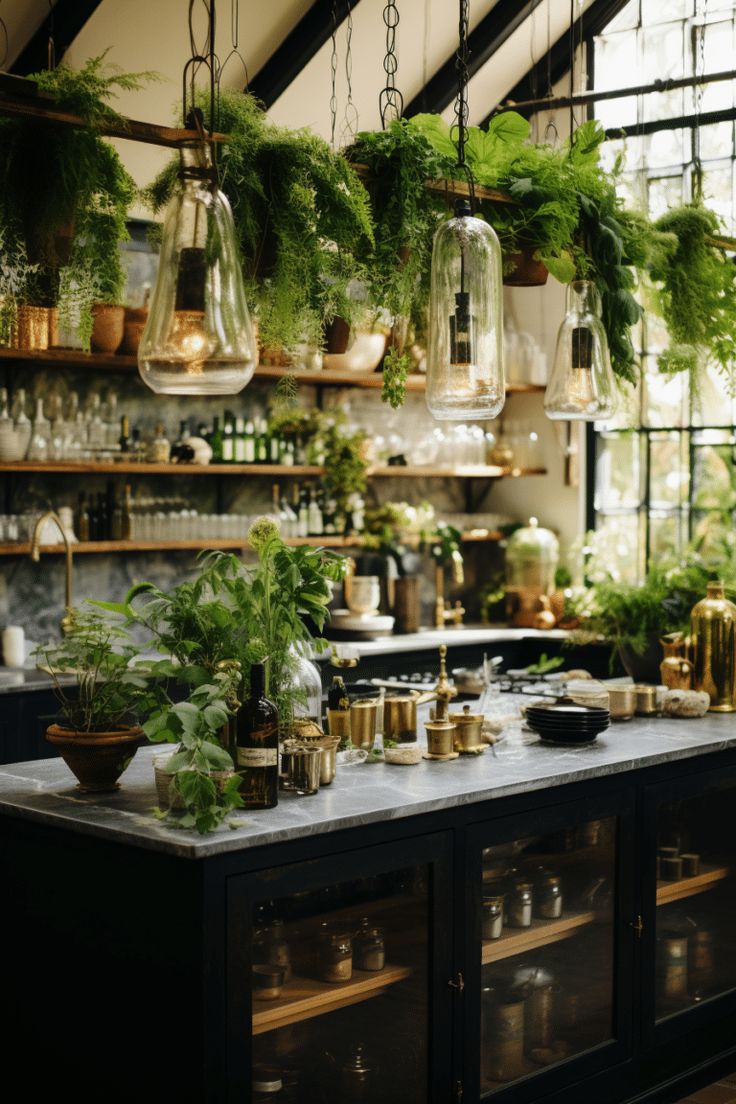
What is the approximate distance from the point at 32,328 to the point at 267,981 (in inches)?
74.8

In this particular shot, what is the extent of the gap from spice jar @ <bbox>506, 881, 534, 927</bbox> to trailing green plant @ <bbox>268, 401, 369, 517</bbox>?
4275 mm

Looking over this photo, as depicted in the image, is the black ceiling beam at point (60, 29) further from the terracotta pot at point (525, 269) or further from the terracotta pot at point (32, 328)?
the terracotta pot at point (525, 269)

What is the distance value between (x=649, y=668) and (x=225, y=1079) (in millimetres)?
2880

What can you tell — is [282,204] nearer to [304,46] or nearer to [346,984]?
[346,984]

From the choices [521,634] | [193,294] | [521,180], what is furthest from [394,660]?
[193,294]

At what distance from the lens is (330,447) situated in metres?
7.67

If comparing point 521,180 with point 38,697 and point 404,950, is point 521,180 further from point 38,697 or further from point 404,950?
point 38,697

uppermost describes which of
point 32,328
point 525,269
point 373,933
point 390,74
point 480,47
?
point 480,47

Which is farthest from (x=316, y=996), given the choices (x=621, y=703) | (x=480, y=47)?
(x=480, y=47)

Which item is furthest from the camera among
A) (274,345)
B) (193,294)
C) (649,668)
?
(649,668)

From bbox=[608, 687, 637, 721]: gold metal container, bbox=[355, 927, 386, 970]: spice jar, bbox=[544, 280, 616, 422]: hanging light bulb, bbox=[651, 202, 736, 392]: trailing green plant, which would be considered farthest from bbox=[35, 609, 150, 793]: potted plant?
bbox=[651, 202, 736, 392]: trailing green plant

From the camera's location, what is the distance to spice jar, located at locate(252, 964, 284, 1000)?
287 cm

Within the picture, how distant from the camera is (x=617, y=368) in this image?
14.2 feet

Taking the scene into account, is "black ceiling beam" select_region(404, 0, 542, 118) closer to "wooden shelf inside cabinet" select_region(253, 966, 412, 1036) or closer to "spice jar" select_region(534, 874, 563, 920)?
"spice jar" select_region(534, 874, 563, 920)
